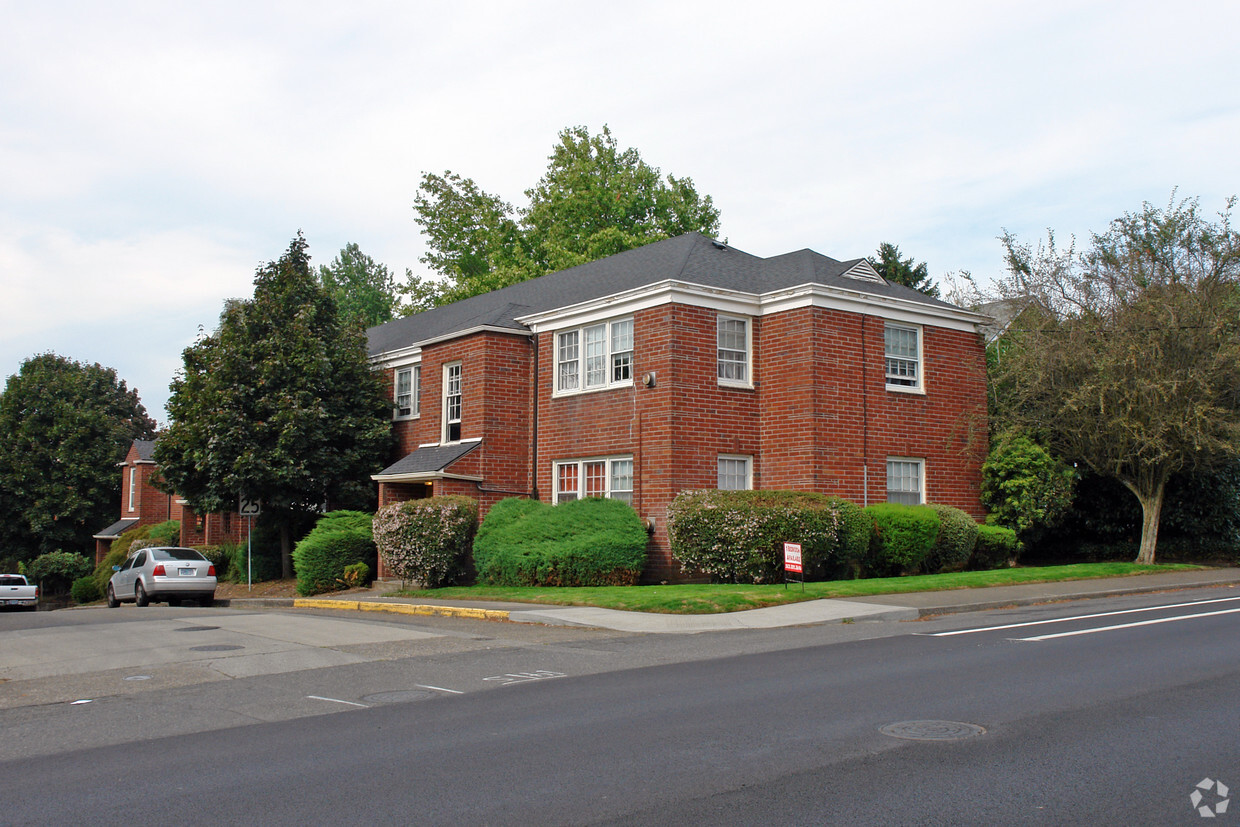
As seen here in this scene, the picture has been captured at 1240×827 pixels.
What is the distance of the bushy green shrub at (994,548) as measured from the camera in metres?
23.9

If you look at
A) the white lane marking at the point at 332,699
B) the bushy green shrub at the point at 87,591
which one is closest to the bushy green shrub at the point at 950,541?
the white lane marking at the point at 332,699

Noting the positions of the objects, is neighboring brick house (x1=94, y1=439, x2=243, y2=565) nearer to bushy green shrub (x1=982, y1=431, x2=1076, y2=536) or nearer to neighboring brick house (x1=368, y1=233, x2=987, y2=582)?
neighboring brick house (x1=368, y1=233, x2=987, y2=582)

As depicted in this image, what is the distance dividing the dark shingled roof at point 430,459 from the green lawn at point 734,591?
365 centimetres

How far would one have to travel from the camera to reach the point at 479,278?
48844mm

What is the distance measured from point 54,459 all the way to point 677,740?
56877mm

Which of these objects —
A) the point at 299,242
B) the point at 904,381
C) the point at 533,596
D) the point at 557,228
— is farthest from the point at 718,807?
the point at 557,228

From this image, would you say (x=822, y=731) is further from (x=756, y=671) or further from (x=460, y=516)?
(x=460, y=516)

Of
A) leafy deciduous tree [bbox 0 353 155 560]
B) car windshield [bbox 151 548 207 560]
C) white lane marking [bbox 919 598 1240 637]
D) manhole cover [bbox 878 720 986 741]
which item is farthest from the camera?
leafy deciduous tree [bbox 0 353 155 560]

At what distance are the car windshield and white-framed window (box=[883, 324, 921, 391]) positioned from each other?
18361 mm

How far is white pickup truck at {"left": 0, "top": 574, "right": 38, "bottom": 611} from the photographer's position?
3534cm

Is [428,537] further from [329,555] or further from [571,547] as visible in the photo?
[329,555]

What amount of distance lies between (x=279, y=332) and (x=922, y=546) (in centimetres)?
1880

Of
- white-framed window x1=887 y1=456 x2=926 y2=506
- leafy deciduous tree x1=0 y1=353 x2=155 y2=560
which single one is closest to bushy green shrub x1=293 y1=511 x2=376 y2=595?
white-framed window x1=887 y1=456 x2=926 y2=506

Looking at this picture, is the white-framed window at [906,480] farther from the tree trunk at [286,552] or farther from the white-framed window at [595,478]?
the tree trunk at [286,552]
